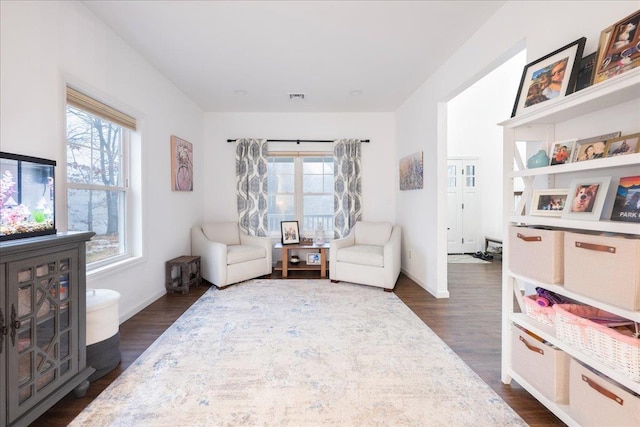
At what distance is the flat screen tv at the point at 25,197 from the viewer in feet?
4.87

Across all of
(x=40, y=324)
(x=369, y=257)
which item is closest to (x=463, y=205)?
(x=369, y=257)

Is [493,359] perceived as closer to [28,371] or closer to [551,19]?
[551,19]

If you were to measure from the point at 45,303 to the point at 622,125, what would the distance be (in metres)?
2.98

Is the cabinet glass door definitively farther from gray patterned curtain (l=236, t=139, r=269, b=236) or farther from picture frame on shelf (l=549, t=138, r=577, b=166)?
gray patterned curtain (l=236, t=139, r=269, b=236)

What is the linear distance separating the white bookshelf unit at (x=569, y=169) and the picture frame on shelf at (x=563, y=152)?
0.09 meters

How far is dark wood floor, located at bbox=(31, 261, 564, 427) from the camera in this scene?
1.59 meters

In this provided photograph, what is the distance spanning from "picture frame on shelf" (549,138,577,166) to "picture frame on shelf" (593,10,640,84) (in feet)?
1.00

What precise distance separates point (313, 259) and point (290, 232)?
596mm

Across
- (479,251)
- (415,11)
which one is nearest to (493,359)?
(415,11)

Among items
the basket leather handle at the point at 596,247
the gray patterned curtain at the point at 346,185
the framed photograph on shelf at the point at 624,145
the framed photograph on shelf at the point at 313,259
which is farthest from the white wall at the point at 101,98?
the framed photograph on shelf at the point at 624,145

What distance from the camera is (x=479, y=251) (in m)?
6.12

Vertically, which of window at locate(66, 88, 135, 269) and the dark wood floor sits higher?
window at locate(66, 88, 135, 269)

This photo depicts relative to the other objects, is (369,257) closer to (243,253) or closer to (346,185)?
(346,185)

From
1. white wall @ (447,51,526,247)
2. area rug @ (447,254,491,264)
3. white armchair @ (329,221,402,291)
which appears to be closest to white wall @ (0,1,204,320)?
white armchair @ (329,221,402,291)
